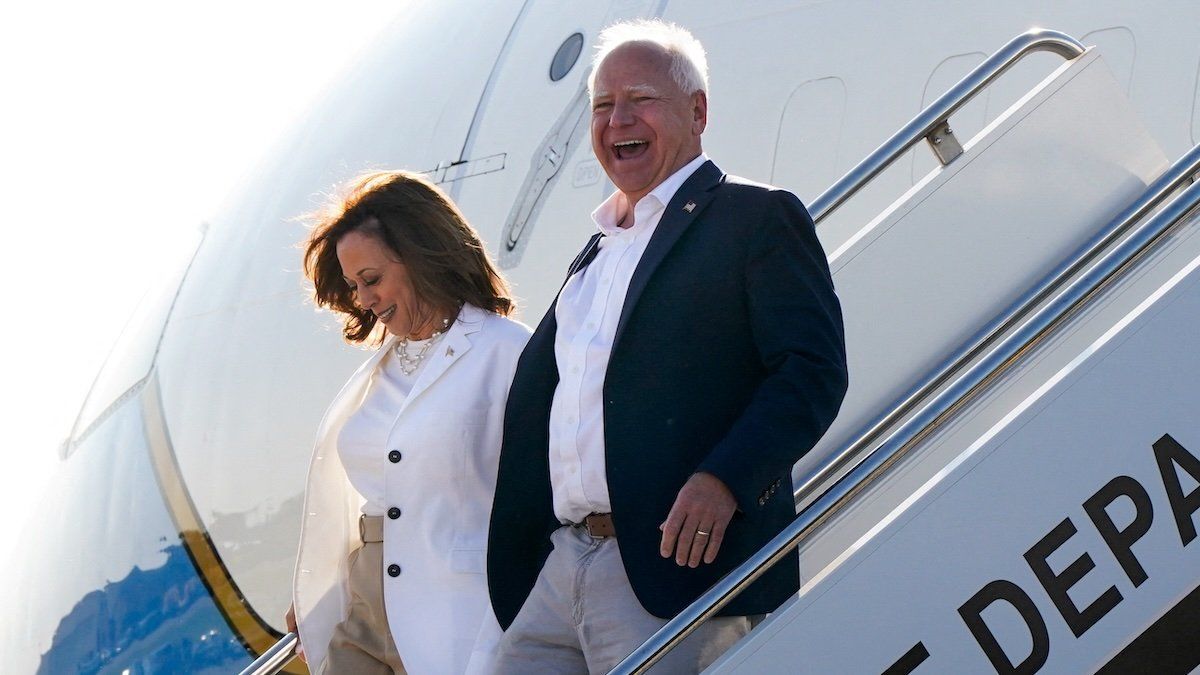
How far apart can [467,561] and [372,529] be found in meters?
0.23

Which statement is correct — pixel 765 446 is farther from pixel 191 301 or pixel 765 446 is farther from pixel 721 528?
pixel 191 301

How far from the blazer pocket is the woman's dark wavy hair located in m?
0.50

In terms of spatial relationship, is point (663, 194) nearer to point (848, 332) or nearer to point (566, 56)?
point (848, 332)

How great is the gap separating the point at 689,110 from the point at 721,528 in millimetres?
769

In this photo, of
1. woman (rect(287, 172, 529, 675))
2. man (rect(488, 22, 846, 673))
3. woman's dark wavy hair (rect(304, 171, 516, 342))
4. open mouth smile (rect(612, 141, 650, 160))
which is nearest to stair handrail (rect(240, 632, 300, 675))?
woman (rect(287, 172, 529, 675))

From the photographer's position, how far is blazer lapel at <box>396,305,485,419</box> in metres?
3.02

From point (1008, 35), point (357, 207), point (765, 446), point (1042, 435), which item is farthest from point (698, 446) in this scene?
point (1008, 35)

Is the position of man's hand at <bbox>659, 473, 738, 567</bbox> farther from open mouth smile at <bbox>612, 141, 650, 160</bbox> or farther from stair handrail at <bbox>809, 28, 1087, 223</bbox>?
stair handrail at <bbox>809, 28, 1087, 223</bbox>

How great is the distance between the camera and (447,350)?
3.04 metres

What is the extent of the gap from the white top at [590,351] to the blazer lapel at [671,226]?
0.10ft

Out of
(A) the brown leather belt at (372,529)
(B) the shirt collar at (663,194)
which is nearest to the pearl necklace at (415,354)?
(A) the brown leather belt at (372,529)

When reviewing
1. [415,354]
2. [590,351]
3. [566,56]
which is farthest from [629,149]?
[566,56]

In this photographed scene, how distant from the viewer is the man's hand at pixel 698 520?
7.32ft

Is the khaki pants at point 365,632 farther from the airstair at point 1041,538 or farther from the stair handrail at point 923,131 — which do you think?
the stair handrail at point 923,131
